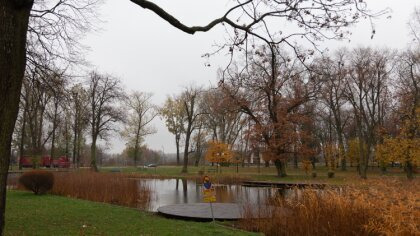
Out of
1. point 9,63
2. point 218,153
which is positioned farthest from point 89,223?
point 218,153

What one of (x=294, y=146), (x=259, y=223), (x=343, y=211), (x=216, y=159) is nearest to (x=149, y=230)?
(x=259, y=223)

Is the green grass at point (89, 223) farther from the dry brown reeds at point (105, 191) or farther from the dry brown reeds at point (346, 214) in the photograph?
the dry brown reeds at point (105, 191)

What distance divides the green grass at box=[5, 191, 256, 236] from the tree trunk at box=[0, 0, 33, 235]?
3458mm

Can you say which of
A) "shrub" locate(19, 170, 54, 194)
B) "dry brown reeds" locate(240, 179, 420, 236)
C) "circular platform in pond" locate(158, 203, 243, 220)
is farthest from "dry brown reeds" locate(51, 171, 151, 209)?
"dry brown reeds" locate(240, 179, 420, 236)

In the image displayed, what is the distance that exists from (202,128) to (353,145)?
2353 cm

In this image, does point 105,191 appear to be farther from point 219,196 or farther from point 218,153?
point 218,153

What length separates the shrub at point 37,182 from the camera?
18.7 meters

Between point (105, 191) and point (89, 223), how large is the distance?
26.1 feet

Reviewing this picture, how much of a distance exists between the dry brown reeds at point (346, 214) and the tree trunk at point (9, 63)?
5939mm

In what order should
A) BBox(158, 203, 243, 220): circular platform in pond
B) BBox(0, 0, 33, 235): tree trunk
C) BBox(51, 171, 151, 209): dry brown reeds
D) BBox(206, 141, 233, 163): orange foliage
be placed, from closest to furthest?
1. BBox(0, 0, 33, 235): tree trunk
2. BBox(158, 203, 243, 220): circular platform in pond
3. BBox(51, 171, 151, 209): dry brown reeds
4. BBox(206, 141, 233, 163): orange foliage

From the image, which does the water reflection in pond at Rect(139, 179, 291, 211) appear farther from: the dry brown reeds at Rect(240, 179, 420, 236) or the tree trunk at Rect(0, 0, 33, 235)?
the tree trunk at Rect(0, 0, 33, 235)

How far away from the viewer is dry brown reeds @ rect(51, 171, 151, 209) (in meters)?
17.8

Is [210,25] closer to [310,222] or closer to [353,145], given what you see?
[310,222]

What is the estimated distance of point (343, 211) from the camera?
8148 millimetres
